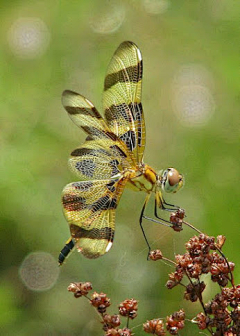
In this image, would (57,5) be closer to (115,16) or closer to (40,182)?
(115,16)

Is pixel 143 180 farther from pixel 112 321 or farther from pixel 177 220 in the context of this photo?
pixel 112 321

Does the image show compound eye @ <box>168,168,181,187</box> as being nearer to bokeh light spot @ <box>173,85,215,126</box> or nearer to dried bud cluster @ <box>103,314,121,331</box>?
dried bud cluster @ <box>103,314,121,331</box>

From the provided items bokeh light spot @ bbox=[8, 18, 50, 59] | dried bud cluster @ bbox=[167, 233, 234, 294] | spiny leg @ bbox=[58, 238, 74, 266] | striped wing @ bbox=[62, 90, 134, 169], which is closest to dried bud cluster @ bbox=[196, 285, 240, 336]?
dried bud cluster @ bbox=[167, 233, 234, 294]

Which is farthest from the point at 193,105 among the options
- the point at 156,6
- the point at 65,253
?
the point at 65,253

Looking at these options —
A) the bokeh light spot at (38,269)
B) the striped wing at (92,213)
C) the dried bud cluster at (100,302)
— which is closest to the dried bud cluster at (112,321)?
the dried bud cluster at (100,302)

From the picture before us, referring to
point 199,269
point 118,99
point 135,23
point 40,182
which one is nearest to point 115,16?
point 135,23

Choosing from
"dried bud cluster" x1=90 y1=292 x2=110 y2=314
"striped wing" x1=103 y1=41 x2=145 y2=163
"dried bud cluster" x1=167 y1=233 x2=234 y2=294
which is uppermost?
"striped wing" x1=103 y1=41 x2=145 y2=163

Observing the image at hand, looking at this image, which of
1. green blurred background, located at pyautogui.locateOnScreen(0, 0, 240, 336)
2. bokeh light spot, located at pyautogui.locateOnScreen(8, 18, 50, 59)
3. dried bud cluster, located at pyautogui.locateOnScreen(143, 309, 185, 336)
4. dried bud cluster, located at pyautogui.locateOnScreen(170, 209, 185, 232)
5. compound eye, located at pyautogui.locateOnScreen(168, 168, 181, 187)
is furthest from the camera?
bokeh light spot, located at pyautogui.locateOnScreen(8, 18, 50, 59)
